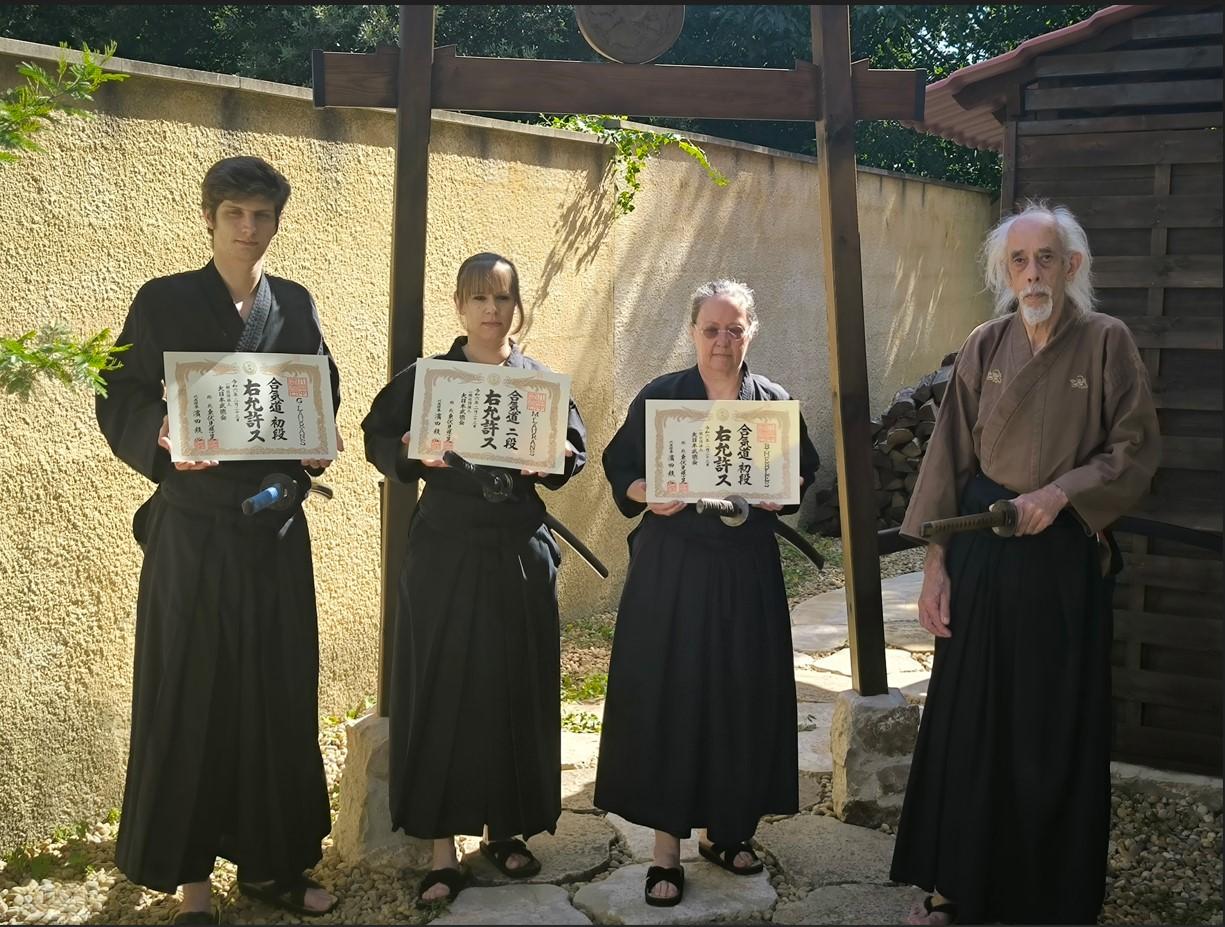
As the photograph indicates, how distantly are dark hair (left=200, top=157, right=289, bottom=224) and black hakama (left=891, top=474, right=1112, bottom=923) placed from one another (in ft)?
7.43

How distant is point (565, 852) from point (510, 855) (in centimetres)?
26

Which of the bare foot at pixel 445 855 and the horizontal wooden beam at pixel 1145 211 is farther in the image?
the horizontal wooden beam at pixel 1145 211

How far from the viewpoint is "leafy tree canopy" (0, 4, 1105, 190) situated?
13523 mm

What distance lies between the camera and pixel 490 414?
3.83 m

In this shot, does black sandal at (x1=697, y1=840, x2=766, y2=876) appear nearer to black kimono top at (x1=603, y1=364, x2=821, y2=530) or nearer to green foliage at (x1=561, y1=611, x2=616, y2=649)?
black kimono top at (x1=603, y1=364, x2=821, y2=530)

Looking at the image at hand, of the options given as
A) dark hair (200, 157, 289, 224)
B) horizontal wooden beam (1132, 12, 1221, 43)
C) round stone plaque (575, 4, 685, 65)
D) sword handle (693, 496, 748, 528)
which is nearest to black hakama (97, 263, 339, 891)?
dark hair (200, 157, 289, 224)

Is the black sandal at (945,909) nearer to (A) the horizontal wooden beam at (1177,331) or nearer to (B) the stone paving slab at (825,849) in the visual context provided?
(B) the stone paving slab at (825,849)

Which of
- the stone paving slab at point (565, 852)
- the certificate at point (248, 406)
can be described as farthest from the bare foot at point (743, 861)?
the certificate at point (248, 406)

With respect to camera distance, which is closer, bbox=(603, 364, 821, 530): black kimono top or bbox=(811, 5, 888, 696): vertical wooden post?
bbox=(603, 364, 821, 530): black kimono top

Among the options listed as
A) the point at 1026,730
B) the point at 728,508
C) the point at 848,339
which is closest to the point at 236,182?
the point at 728,508

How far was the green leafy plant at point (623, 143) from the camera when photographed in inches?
297

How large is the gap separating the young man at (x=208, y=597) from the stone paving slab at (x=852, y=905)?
1.61 metres

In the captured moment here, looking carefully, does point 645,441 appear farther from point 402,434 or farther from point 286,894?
point 286,894

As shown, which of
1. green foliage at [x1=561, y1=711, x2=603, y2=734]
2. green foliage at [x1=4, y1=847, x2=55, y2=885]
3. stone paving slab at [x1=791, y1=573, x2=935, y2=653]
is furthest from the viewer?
stone paving slab at [x1=791, y1=573, x2=935, y2=653]
